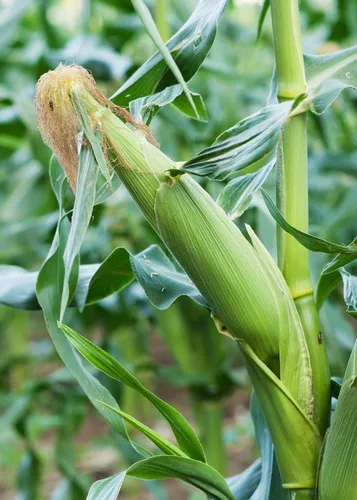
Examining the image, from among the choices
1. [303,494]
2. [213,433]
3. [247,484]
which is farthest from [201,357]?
[303,494]

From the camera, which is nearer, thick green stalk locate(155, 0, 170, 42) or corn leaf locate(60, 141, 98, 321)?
corn leaf locate(60, 141, 98, 321)

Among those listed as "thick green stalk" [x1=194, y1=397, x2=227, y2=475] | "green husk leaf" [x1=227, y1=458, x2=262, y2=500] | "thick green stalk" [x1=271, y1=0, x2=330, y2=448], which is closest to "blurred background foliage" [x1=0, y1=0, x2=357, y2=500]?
"thick green stalk" [x1=194, y1=397, x2=227, y2=475]

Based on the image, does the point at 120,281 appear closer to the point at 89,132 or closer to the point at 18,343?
the point at 89,132

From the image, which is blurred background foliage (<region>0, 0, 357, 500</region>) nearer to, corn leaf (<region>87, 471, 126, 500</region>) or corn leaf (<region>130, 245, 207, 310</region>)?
corn leaf (<region>130, 245, 207, 310</region>)

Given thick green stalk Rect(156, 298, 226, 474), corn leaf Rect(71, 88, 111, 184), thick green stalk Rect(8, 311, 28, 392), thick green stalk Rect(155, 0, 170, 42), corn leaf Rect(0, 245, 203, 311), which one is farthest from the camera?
thick green stalk Rect(8, 311, 28, 392)

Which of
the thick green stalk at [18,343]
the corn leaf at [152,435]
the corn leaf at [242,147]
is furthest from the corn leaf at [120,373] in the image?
the thick green stalk at [18,343]

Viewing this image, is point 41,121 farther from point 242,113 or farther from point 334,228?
point 242,113
